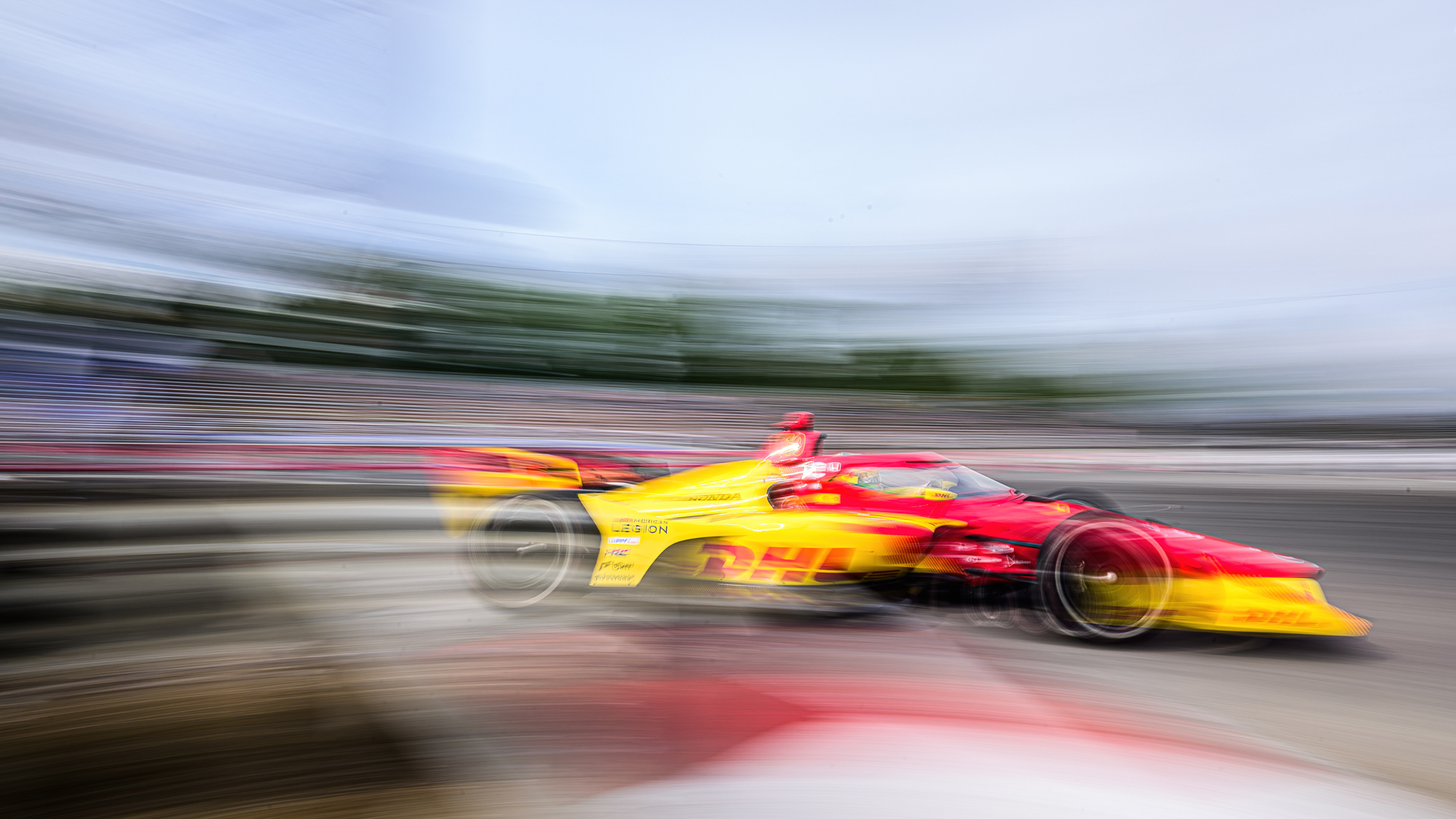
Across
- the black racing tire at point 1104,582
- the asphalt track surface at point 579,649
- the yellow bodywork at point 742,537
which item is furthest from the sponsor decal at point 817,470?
the black racing tire at point 1104,582

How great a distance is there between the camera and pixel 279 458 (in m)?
5.07

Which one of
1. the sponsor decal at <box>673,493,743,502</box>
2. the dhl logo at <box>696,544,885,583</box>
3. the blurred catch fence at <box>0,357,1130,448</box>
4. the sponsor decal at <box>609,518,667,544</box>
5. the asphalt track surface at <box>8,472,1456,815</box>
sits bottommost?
the asphalt track surface at <box>8,472,1456,815</box>

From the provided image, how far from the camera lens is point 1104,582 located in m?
2.79

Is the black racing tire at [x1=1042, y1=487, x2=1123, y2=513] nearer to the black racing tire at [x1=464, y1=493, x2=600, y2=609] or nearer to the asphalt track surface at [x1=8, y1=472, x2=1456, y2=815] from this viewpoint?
the asphalt track surface at [x1=8, y1=472, x2=1456, y2=815]

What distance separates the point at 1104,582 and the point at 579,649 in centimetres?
194

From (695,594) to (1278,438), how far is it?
27.4ft

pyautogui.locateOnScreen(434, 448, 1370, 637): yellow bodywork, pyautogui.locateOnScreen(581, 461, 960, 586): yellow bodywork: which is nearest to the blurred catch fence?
pyautogui.locateOnScreen(434, 448, 1370, 637): yellow bodywork

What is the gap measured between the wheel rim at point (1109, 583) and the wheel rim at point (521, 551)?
6.58 ft

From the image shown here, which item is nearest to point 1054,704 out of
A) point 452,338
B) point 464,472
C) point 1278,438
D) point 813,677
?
point 813,677

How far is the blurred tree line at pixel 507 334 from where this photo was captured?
4.09 meters

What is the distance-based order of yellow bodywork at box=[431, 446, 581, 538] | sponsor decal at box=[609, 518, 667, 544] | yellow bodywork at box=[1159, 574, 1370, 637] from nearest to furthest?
1. yellow bodywork at box=[1159, 574, 1370, 637]
2. sponsor decal at box=[609, 518, 667, 544]
3. yellow bodywork at box=[431, 446, 581, 538]

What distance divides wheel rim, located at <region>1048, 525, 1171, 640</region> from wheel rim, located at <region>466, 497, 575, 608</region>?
2.00 m

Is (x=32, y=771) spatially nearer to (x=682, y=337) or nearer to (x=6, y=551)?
(x=6, y=551)

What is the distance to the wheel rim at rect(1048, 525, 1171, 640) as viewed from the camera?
2.68 m
